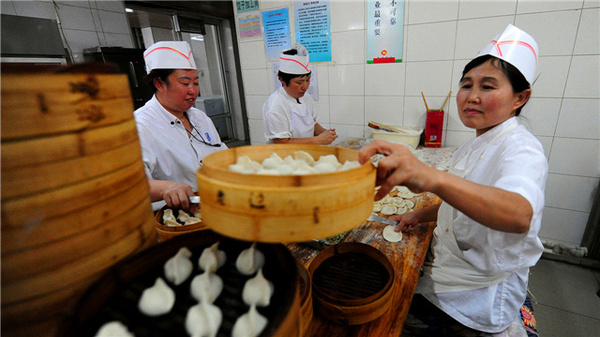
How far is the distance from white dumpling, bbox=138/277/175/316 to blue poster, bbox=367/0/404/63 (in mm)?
3726

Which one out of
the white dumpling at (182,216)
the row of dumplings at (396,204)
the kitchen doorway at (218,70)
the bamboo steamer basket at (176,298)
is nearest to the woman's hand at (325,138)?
the row of dumplings at (396,204)

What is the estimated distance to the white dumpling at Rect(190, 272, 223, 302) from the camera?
0.79 m

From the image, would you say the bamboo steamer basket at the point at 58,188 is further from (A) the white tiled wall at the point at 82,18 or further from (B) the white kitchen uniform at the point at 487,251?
(A) the white tiled wall at the point at 82,18

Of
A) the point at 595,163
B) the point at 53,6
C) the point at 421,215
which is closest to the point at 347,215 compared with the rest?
the point at 421,215

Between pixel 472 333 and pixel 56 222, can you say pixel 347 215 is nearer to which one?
pixel 56 222

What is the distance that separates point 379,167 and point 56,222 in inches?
37.6

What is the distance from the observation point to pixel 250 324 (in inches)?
26.8

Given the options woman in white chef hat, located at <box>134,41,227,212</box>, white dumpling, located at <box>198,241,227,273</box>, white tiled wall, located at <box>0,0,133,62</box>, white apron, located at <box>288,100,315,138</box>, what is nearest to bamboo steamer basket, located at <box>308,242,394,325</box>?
white dumpling, located at <box>198,241,227,273</box>

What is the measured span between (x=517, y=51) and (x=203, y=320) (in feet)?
6.09

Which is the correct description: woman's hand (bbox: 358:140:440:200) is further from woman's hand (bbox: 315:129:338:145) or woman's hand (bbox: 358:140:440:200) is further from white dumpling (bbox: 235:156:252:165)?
woman's hand (bbox: 315:129:338:145)

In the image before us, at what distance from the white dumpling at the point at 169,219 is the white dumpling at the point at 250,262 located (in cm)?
70

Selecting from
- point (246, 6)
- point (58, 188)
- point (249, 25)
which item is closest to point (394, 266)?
point (58, 188)

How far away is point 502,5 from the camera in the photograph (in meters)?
2.90

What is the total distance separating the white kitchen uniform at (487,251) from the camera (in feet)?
3.95
